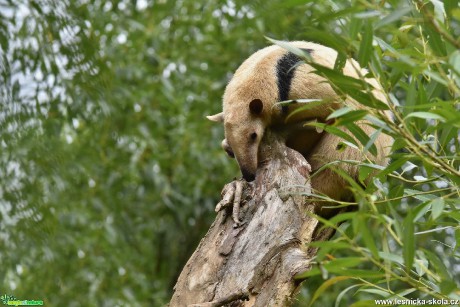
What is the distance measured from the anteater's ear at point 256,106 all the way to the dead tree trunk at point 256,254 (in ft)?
3.14

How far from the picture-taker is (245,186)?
130 inches

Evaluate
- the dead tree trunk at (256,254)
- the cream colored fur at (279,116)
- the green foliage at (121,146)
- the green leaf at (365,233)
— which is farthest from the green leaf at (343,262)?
the green foliage at (121,146)

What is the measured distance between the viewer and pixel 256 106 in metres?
4.24

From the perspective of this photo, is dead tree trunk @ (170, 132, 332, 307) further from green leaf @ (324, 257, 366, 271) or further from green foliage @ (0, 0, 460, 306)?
green foliage @ (0, 0, 460, 306)

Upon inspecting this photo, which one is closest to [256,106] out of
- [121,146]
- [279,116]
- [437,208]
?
[279,116]

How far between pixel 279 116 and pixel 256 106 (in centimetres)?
15

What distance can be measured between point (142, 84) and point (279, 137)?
3412mm

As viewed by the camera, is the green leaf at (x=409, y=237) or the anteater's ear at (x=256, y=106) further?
the anteater's ear at (x=256, y=106)

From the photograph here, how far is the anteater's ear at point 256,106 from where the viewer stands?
4.22 meters

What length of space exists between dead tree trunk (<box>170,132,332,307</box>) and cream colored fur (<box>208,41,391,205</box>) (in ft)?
2.78

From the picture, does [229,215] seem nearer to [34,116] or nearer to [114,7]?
[34,116]

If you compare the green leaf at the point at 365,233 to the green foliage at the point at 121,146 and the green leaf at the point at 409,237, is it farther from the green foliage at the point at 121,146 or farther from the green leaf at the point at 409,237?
the green foliage at the point at 121,146

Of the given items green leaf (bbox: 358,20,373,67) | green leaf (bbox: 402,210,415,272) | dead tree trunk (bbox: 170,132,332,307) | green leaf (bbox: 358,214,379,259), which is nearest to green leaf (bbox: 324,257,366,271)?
green leaf (bbox: 358,214,379,259)

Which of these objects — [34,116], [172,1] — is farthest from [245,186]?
[172,1]
